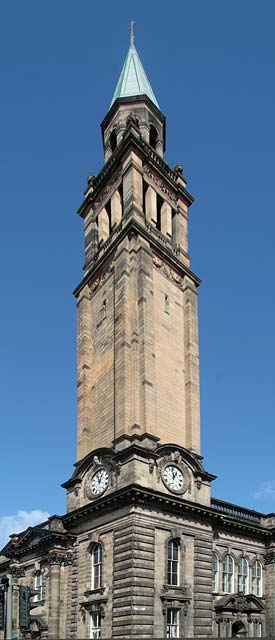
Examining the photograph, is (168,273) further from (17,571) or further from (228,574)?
(17,571)

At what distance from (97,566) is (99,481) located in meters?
4.56

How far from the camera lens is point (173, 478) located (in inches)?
1427

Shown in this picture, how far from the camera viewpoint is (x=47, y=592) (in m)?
38.4

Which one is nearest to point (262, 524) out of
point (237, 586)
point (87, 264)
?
point (237, 586)

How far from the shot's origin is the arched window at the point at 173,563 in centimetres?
3394

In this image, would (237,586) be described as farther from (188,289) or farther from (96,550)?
(188,289)

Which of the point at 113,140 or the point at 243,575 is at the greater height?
the point at 113,140

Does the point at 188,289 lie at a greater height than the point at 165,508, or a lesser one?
greater

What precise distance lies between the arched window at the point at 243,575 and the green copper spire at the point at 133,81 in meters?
36.2

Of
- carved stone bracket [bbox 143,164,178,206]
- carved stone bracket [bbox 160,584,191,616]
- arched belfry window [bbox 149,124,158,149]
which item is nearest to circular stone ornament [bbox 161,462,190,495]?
carved stone bracket [bbox 160,584,191,616]

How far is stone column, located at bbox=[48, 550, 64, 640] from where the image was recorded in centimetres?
3688

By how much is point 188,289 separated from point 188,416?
30.4 ft

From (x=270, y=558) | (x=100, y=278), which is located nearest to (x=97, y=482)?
(x=270, y=558)

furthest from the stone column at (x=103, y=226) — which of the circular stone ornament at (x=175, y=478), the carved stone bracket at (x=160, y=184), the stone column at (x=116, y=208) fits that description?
the circular stone ornament at (x=175, y=478)
